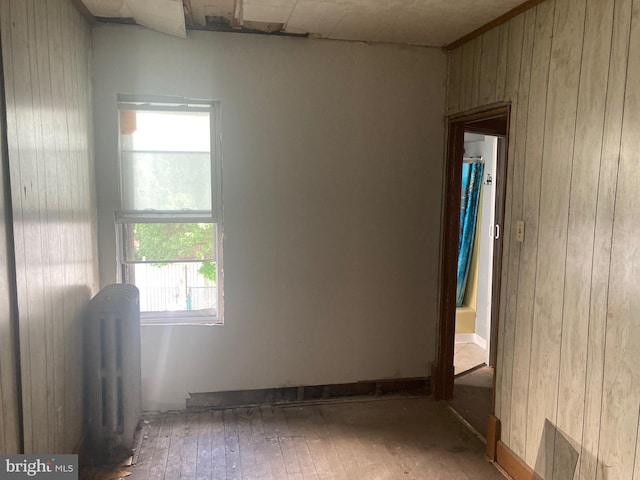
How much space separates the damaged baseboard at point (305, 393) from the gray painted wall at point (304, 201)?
0.06 meters

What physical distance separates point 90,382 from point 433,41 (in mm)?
2991

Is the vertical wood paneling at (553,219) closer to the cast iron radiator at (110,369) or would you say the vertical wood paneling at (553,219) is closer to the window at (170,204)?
the window at (170,204)

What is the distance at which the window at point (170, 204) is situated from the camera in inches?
122

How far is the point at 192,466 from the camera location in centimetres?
266

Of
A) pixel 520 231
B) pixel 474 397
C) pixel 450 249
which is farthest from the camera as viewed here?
pixel 474 397

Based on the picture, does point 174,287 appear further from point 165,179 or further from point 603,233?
point 603,233

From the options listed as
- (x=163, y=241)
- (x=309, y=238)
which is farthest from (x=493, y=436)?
(x=163, y=241)

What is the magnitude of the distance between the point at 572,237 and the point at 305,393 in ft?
6.89

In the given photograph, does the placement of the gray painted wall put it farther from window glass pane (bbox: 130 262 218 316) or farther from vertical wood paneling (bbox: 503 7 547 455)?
vertical wood paneling (bbox: 503 7 547 455)

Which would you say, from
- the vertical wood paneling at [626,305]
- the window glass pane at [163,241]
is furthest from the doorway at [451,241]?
the window glass pane at [163,241]

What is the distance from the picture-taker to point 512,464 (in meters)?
2.60

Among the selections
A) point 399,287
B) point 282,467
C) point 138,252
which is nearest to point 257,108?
point 138,252

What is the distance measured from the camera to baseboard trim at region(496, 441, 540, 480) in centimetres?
248

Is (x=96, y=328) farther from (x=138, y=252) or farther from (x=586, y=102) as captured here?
(x=586, y=102)
